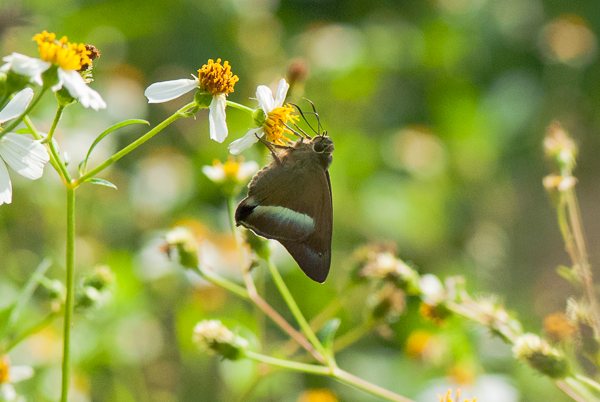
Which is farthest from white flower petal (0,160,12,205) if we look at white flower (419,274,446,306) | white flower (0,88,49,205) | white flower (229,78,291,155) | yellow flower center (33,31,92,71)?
white flower (419,274,446,306)

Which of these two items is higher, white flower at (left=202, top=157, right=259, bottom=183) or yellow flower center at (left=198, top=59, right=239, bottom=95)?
white flower at (left=202, top=157, right=259, bottom=183)

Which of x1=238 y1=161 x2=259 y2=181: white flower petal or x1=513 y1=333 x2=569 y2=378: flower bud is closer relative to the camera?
x1=513 y1=333 x2=569 y2=378: flower bud

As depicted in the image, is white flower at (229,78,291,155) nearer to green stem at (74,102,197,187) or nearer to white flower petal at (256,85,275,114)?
white flower petal at (256,85,275,114)

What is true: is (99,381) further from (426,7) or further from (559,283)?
(426,7)

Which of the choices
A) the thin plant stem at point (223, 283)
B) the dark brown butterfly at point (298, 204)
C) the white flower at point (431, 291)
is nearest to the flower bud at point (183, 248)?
the thin plant stem at point (223, 283)

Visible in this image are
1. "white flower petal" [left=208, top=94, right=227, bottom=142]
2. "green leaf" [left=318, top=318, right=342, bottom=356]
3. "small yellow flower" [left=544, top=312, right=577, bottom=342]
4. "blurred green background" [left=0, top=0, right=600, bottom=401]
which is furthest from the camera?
"blurred green background" [left=0, top=0, right=600, bottom=401]

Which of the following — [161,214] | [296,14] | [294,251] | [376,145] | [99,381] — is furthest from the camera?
[296,14]

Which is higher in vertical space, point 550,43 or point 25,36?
point 550,43

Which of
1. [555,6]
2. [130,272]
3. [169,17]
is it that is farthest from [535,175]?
[130,272]

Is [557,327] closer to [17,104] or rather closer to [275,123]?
[275,123]
